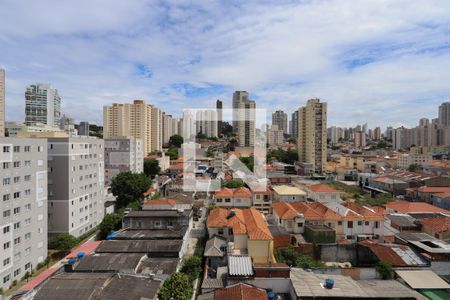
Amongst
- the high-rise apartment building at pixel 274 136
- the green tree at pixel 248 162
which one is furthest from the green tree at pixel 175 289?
the high-rise apartment building at pixel 274 136

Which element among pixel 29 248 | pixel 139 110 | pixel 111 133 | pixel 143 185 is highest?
pixel 139 110

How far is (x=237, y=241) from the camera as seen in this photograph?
10.2m

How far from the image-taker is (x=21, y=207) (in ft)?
33.8

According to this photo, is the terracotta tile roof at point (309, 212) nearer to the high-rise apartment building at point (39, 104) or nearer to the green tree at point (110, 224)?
the green tree at point (110, 224)

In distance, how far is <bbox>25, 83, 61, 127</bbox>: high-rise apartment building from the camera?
125 feet

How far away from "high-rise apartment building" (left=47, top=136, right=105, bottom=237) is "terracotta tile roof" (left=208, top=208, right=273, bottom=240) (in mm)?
6806

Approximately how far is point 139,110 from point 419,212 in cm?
3179

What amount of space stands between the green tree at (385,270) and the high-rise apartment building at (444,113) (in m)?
61.9

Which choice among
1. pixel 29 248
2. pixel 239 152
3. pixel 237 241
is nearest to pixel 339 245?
pixel 237 241

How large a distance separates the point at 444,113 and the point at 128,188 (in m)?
64.0

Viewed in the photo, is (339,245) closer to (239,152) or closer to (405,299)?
(405,299)

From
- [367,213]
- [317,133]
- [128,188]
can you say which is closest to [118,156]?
[128,188]

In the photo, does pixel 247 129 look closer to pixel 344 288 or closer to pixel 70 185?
pixel 70 185

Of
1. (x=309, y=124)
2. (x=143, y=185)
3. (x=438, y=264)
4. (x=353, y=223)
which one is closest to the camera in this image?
(x=438, y=264)
